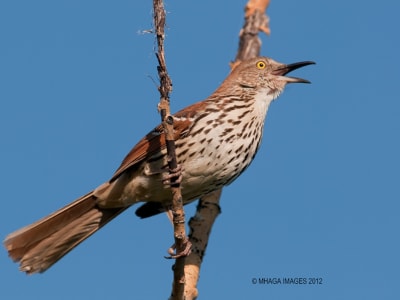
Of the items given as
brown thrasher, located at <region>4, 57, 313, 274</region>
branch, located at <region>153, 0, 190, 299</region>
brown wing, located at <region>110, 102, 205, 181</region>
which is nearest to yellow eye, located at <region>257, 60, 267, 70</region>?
brown thrasher, located at <region>4, 57, 313, 274</region>

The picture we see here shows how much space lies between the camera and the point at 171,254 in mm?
4625

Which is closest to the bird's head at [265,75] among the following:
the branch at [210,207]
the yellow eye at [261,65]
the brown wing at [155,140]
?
the yellow eye at [261,65]

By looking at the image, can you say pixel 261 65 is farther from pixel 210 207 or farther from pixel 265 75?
pixel 210 207

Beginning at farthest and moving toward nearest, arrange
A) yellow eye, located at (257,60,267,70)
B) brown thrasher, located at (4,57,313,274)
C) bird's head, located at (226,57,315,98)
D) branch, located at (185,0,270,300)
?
yellow eye, located at (257,60,267,70) → bird's head, located at (226,57,315,98) → branch, located at (185,0,270,300) → brown thrasher, located at (4,57,313,274)

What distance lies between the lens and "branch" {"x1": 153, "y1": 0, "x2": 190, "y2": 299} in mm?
3828

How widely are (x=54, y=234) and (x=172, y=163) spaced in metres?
1.43

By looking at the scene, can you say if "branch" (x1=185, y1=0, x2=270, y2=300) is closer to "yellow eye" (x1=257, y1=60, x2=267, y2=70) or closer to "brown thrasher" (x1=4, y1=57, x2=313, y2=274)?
"brown thrasher" (x1=4, y1=57, x2=313, y2=274)

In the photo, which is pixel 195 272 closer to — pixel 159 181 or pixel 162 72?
pixel 159 181

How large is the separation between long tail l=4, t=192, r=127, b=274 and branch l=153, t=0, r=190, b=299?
976 mm

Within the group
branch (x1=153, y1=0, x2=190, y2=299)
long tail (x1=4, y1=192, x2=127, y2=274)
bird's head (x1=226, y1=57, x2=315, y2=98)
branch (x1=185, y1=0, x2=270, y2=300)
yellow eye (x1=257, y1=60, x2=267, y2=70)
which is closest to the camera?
branch (x1=153, y1=0, x2=190, y2=299)

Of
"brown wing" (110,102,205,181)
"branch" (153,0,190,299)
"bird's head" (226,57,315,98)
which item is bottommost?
"branch" (153,0,190,299)

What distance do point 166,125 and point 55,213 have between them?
1.63 metres

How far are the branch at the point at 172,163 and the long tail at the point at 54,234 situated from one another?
38.4 inches

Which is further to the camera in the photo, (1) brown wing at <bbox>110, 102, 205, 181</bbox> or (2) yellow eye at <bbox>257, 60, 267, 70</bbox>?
(2) yellow eye at <bbox>257, 60, 267, 70</bbox>
